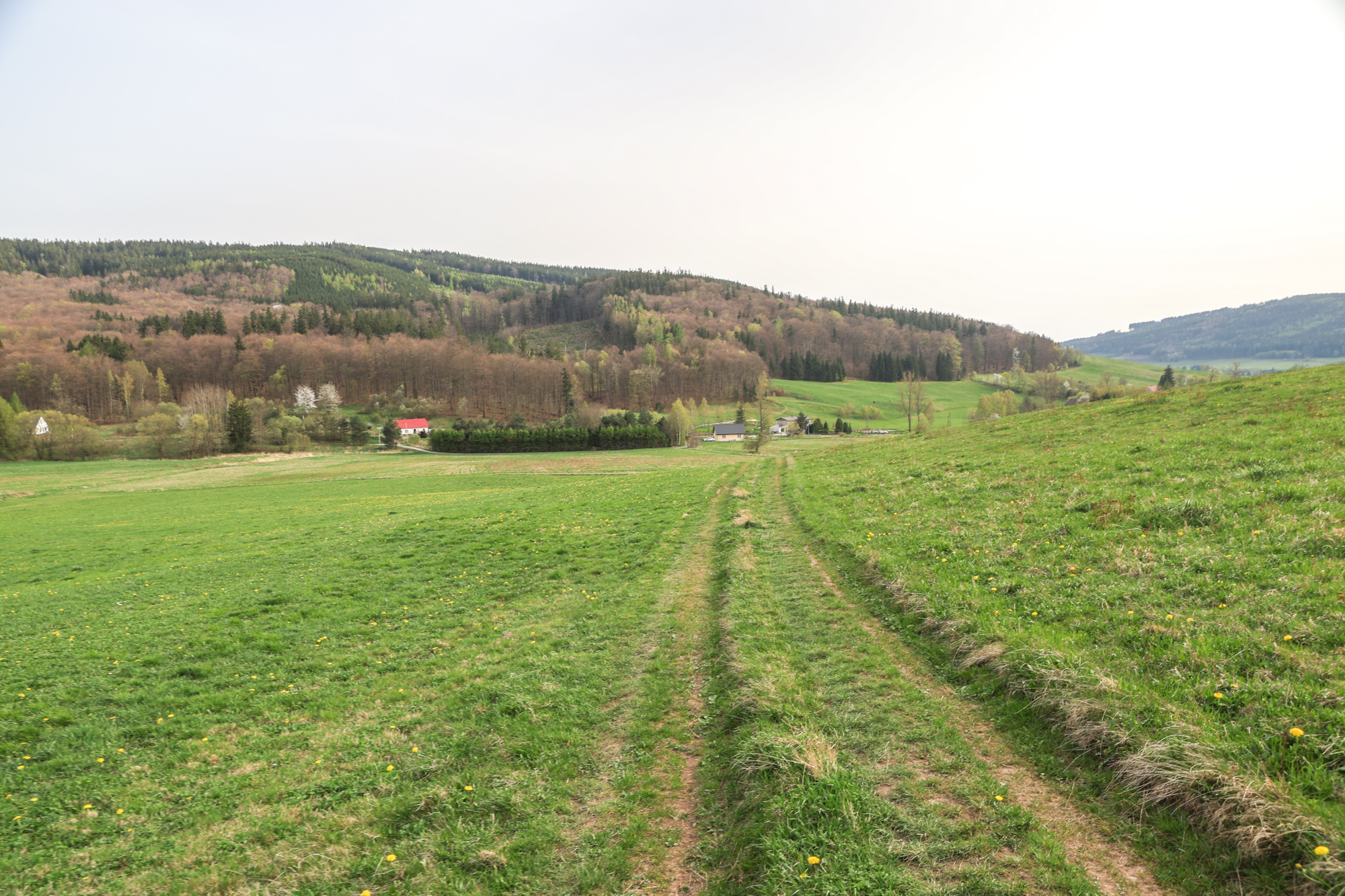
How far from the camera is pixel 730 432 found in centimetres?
12825

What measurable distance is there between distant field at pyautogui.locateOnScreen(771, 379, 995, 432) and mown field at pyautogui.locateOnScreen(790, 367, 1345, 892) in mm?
117742

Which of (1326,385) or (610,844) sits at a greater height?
(1326,385)

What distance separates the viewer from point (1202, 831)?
507 cm

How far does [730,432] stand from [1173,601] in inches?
4717

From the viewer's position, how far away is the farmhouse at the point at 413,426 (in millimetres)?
113394

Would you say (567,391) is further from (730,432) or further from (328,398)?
(328,398)

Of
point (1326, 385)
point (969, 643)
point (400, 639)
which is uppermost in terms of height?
point (1326, 385)

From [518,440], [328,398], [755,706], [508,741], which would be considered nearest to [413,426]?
[328,398]

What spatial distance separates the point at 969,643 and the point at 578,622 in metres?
8.33

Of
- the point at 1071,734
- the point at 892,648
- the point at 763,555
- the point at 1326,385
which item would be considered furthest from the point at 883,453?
the point at 1071,734

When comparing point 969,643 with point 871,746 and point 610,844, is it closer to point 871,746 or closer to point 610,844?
point 871,746

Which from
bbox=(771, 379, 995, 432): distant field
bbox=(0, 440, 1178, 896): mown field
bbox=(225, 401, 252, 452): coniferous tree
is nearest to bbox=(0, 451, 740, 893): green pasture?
bbox=(0, 440, 1178, 896): mown field

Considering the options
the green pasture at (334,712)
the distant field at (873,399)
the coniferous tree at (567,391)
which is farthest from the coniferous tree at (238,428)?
the distant field at (873,399)

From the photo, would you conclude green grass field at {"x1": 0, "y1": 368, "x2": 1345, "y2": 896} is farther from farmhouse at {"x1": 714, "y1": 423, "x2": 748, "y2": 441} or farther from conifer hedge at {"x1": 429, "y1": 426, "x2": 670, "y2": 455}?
farmhouse at {"x1": 714, "y1": 423, "x2": 748, "y2": 441}
